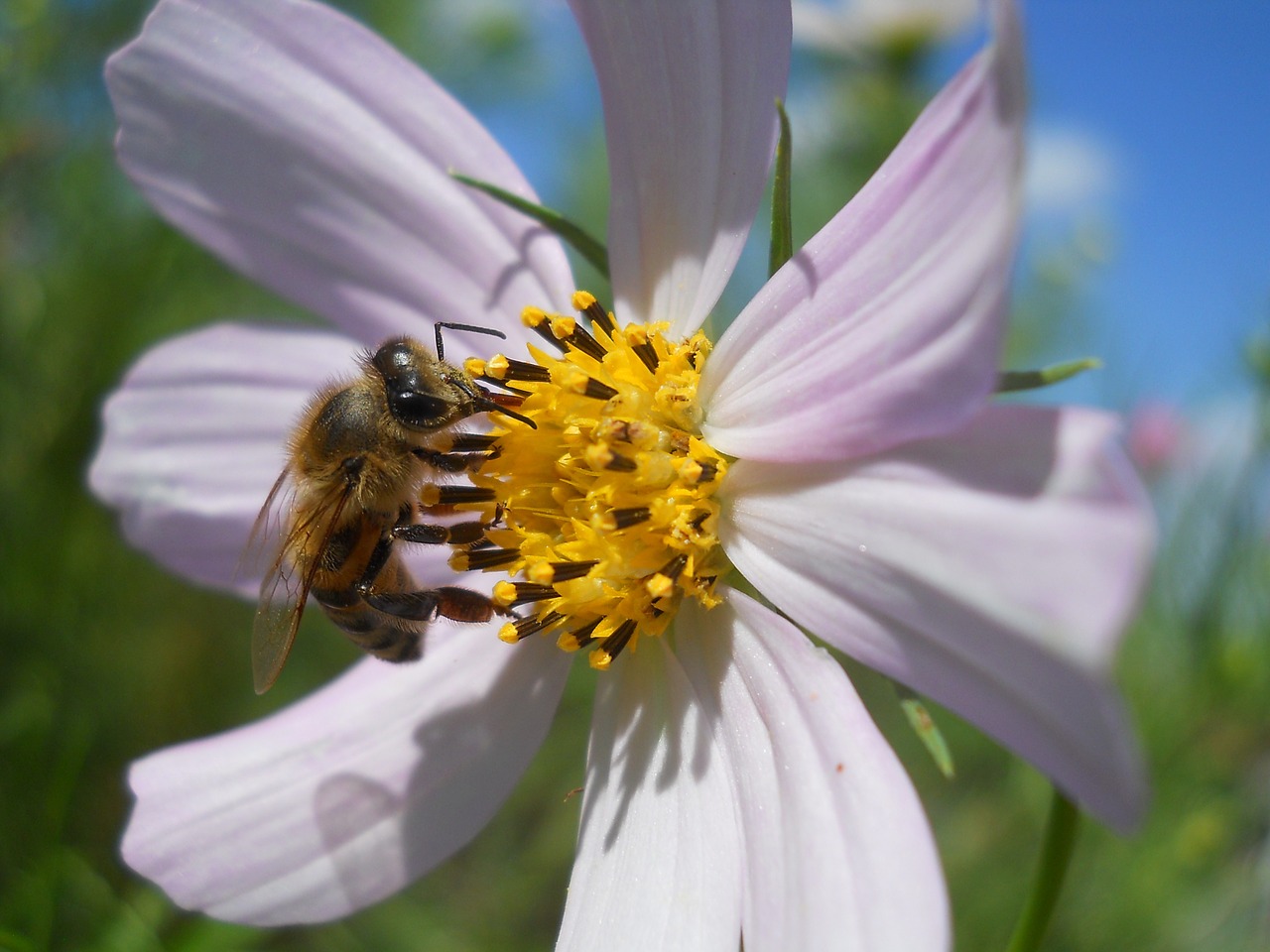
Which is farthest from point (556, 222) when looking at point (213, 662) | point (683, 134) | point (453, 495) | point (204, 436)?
point (213, 662)

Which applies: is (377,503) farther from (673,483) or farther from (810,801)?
(810,801)

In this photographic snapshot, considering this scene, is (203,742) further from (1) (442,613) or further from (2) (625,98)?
(2) (625,98)

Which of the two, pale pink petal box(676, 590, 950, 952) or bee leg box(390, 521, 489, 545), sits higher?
bee leg box(390, 521, 489, 545)

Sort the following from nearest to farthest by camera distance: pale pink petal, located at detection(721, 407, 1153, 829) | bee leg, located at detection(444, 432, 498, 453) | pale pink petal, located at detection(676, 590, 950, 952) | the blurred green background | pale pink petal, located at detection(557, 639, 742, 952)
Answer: pale pink petal, located at detection(721, 407, 1153, 829) < pale pink petal, located at detection(676, 590, 950, 952) < pale pink petal, located at detection(557, 639, 742, 952) < bee leg, located at detection(444, 432, 498, 453) < the blurred green background

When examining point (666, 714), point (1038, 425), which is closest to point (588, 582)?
point (666, 714)

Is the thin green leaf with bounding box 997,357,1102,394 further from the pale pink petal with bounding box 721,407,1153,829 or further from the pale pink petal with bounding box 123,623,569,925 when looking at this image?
the pale pink petal with bounding box 123,623,569,925

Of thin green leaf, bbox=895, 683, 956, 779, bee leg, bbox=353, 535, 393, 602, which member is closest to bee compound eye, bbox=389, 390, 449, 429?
bee leg, bbox=353, 535, 393, 602

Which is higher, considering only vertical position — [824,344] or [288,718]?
[824,344]

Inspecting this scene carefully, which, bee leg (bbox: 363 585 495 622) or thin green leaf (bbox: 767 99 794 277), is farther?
bee leg (bbox: 363 585 495 622)
